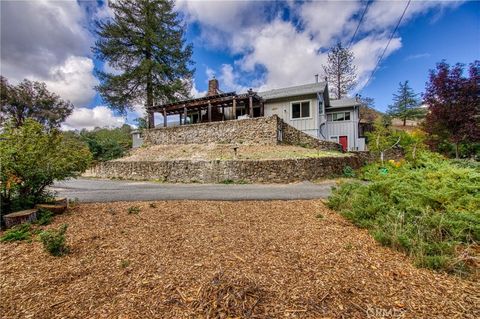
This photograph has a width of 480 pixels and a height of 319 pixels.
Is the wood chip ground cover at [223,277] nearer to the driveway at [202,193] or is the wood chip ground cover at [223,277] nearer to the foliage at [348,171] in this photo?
the driveway at [202,193]

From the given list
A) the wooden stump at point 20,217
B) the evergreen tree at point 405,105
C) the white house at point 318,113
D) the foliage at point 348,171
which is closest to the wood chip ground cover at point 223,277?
the wooden stump at point 20,217

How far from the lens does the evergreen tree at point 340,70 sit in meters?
28.1

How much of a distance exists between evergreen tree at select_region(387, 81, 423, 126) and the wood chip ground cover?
4527 centimetres

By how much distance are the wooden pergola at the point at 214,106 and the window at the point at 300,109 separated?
104 inches

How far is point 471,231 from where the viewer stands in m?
2.92

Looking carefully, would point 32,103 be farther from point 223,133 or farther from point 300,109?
point 300,109

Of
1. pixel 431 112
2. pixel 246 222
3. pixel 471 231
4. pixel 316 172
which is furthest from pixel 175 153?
pixel 431 112

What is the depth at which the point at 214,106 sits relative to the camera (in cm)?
1927

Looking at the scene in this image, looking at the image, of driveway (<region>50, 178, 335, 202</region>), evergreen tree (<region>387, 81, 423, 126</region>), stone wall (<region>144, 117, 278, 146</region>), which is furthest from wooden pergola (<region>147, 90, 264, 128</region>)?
evergreen tree (<region>387, 81, 423, 126</region>)

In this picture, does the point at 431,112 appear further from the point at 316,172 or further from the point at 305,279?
the point at 305,279

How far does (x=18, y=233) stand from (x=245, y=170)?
772 cm

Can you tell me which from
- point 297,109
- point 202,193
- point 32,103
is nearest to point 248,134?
point 297,109

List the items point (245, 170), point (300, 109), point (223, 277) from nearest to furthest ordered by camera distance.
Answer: point (223, 277)
point (245, 170)
point (300, 109)

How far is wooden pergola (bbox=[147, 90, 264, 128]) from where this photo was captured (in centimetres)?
1595
